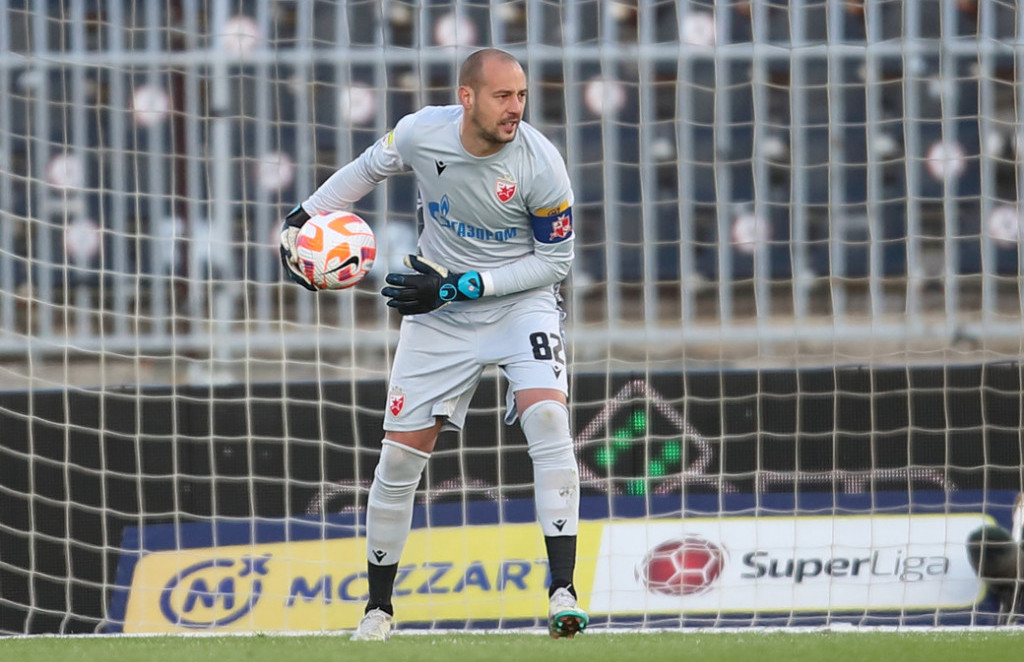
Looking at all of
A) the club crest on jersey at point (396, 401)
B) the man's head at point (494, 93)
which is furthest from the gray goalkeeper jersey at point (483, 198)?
the club crest on jersey at point (396, 401)

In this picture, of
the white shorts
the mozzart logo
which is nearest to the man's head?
the white shorts

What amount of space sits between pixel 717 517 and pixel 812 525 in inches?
15.3

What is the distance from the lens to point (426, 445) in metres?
4.57

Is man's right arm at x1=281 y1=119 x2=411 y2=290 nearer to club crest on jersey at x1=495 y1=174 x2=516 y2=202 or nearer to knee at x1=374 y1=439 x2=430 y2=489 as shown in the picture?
club crest on jersey at x1=495 y1=174 x2=516 y2=202

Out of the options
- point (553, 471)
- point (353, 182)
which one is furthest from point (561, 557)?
point (353, 182)

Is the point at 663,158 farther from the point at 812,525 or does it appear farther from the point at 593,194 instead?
the point at 812,525

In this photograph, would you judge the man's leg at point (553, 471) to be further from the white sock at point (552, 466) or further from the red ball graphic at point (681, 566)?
the red ball graphic at point (681, 566)

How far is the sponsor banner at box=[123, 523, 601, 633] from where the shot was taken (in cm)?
626

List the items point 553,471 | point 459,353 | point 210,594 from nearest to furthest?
point 553,471, point 459,353, point 210,594

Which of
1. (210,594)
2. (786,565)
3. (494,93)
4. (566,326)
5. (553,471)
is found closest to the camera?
(494,93)

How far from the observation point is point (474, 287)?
14.4 ft

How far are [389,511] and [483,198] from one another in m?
0.96

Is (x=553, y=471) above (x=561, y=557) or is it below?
above

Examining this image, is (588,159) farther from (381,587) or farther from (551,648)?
(551,648)
